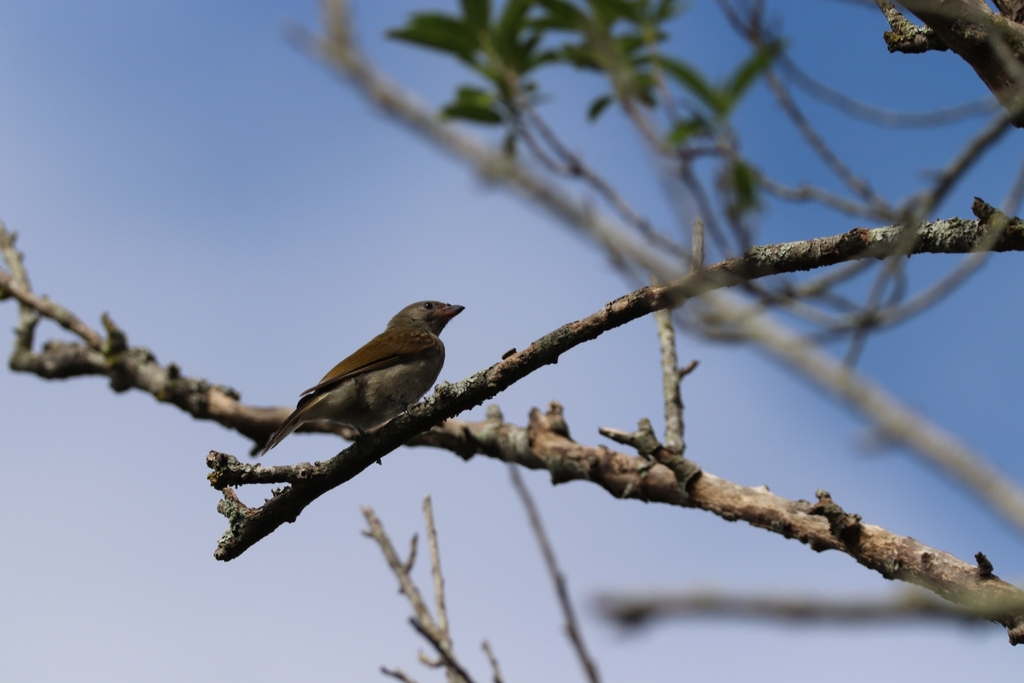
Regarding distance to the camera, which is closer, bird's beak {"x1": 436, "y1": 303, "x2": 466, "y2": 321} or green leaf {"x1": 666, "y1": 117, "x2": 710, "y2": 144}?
green leaf {"x1": 666, "y1": 117, "x2": 710, "y2": 144}

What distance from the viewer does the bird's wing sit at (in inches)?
242

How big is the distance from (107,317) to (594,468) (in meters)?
5.37

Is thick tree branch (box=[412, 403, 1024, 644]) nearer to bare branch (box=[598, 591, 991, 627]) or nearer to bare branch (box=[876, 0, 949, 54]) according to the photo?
bare branch (box=[876, 0, 949, 54])

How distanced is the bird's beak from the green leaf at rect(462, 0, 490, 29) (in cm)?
429

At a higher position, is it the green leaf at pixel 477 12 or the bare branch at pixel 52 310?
the bare branch at pixel 52 310

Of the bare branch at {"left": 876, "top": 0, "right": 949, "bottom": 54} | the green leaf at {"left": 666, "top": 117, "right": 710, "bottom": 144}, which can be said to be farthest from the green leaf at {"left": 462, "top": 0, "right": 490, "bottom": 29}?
the bare branch at {"left": 876, "top": 0, "right": 949, "bottom": 54}

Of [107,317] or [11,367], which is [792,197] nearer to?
[107,317]

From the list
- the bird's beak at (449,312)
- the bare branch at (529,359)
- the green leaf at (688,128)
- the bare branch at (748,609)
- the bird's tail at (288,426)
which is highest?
the bird's beak at (449,312)

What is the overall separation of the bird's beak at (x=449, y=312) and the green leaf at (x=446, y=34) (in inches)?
162

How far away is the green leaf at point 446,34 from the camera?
4402 millimetres

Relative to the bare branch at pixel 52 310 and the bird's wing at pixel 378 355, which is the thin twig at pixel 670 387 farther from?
the bare branch at pixel 52 310

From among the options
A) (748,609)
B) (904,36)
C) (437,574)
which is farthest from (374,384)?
(748,609)

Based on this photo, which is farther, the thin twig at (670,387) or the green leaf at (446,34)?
the thin twig at (670,387)

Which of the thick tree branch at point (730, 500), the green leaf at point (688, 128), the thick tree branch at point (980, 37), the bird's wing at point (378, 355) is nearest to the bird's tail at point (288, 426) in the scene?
the bird's wing at point (378, 355)
